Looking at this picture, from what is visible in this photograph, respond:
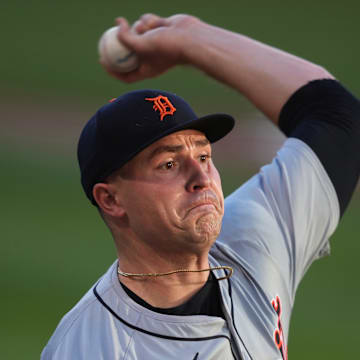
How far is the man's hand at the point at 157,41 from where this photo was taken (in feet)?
8.96

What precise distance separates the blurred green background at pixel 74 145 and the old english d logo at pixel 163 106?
3567mm

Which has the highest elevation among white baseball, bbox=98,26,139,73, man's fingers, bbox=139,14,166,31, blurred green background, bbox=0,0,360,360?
man's fingers, bbox=139,14,166,31

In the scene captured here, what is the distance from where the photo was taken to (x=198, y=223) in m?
2.04

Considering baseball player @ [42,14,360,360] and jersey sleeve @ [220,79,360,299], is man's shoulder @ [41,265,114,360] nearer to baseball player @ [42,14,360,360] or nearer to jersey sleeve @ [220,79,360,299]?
baseball player @ [42,14,360,360]

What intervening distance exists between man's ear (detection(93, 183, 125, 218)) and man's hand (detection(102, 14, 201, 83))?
779 millimetres

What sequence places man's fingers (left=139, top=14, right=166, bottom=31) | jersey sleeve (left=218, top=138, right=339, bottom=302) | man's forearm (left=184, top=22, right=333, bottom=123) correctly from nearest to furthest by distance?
jersey sleeve (left=218, top=138, right=339, bottom=302) < man's forearm (left=184, top=22, right=333, bottom=123) < man's fingers (left=139, top=14, right=166, bottom=31)

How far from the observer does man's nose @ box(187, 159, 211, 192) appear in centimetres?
207

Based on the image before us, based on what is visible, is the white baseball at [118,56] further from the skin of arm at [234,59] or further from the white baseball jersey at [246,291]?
the white baseball jersey at [246,291]

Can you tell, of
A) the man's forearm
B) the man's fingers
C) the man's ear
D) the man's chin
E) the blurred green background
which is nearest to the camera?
the man's chin

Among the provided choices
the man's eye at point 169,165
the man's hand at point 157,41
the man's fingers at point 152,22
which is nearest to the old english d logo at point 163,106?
the man's eye at point 169,165

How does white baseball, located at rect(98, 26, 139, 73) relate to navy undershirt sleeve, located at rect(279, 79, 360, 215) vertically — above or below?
above

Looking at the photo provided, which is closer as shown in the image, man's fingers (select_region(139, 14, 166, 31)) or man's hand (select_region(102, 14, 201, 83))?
man's hand (select_region(102, 14, 201, 83))

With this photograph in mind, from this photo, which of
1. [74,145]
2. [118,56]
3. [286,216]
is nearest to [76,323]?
[286,216]

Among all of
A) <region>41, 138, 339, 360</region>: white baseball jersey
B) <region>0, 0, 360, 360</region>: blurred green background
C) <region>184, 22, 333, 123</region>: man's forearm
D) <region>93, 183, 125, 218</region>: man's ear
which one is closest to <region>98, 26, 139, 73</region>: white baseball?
<region>184, 22, 333, 123</region>: man's forearm
